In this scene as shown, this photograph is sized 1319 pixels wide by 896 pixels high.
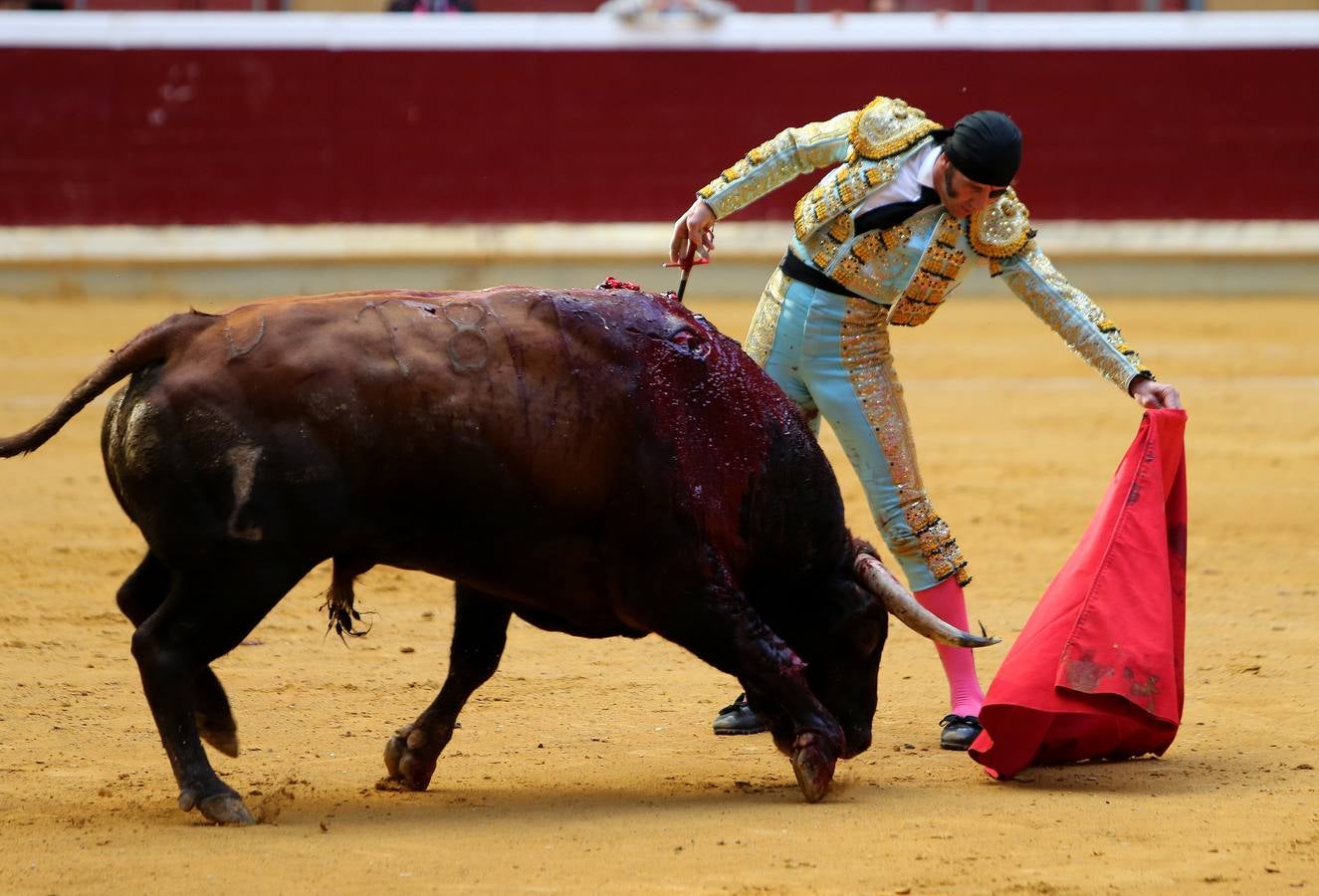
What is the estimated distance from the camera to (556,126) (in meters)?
12.4

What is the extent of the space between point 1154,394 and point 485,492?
1308mm

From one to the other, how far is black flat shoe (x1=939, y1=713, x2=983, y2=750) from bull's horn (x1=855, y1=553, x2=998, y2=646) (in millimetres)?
339

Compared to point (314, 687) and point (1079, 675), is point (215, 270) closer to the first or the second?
point (314, 687)

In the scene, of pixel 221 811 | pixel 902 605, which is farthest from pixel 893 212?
pixel 221 811

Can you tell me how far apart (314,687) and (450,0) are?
8.75m

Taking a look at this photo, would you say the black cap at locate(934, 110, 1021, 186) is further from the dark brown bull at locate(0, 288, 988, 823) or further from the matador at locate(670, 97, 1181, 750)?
the dark brown bull at locate(0, 288, 988, 823)

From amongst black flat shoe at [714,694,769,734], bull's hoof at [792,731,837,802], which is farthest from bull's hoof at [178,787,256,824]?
black flat shoe at [714,694,769,734]

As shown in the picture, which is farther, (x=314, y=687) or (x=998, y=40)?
(x=998, y=40)

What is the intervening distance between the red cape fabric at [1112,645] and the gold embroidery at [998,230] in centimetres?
41

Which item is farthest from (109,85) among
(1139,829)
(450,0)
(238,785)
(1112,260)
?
(1139,829)

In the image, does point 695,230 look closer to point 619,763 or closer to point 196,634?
point 619,763

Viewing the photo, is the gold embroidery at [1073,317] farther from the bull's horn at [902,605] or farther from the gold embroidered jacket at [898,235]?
the bull's horn at [902,605]

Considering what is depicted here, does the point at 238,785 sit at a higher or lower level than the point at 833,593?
lower

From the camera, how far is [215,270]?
12.0m
